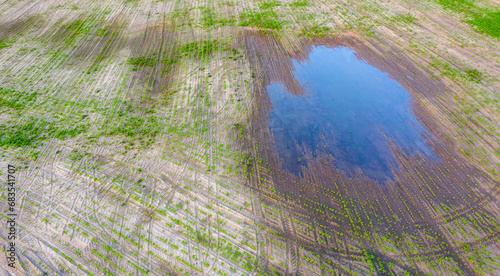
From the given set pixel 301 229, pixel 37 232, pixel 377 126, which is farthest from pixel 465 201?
pixel 37 232

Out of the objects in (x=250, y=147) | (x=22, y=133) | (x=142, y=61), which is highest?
(x=142, y=61)

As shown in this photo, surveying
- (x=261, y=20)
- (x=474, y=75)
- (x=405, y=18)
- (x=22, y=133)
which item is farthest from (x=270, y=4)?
(x=22, y=133)

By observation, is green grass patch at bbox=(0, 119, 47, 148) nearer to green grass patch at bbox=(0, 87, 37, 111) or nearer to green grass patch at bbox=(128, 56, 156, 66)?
green grass patch at bbox=(0, 87, 37, 111)

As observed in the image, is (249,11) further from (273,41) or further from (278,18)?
(273,41)

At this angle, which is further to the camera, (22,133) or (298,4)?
(298,4)

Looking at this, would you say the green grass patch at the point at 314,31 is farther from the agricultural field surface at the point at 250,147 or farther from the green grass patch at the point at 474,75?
the green grass patch at the point at 474,75

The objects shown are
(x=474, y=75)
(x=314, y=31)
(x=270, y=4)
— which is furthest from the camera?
(x=270, y=4)

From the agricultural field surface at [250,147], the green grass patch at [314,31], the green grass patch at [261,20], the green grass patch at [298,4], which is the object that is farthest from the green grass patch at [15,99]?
the green grass patch at [298,4]

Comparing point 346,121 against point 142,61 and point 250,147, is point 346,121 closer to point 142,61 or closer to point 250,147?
point 250,147
